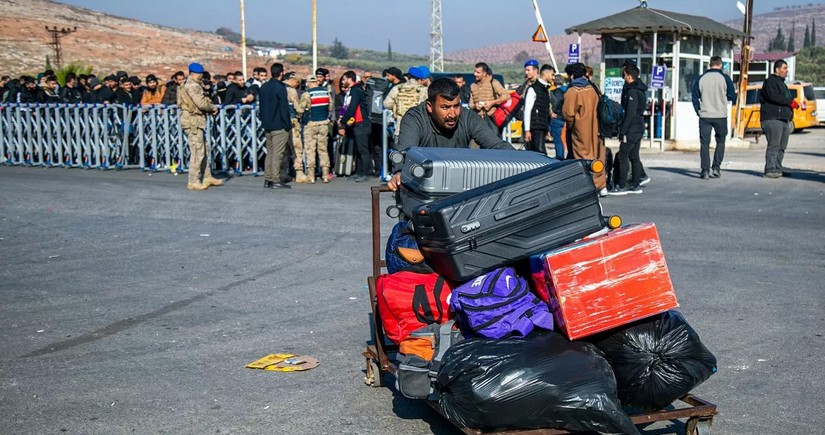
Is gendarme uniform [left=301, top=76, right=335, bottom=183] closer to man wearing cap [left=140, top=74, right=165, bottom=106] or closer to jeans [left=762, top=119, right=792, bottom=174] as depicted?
man wearing cap [left=140, top=74, right=165, bottom=106]

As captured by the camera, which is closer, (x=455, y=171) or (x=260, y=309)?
(x=455, y=171)

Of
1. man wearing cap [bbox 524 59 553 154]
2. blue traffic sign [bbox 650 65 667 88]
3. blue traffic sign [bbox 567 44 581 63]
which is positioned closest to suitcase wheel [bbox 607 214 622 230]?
man wearing cap [bbox 524 59 553 154]

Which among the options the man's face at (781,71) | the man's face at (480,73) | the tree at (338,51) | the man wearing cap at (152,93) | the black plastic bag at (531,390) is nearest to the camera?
the black plastic bag at (531,390)

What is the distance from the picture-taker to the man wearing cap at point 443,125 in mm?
5988

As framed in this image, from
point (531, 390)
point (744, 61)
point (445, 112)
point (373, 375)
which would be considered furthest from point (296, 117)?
point (744, 61)

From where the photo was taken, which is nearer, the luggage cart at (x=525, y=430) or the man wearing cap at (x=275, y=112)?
the luggage cart at (x=525, y=430)

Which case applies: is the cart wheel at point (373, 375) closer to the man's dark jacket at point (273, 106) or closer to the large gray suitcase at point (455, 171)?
the large gray suitcase at point (455, 171)

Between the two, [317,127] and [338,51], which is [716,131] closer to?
[317,127]

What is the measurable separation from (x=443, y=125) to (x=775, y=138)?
38.6ft

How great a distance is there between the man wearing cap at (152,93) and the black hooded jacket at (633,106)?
1059 cm

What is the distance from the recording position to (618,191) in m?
15.0

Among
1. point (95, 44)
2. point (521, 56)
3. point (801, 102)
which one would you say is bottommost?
point (801, 102)

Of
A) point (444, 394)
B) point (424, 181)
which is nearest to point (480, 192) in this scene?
point (424, 181)

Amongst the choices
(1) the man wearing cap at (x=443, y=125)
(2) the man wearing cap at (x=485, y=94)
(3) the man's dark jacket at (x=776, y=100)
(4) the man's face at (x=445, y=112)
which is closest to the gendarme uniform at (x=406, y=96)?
(2) the man wearing cap at (x=485, y=94)
